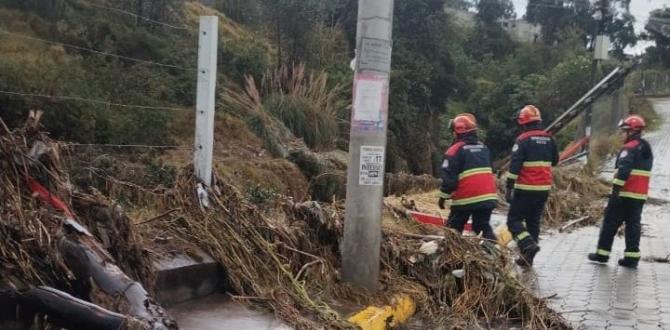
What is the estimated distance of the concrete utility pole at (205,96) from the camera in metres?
5.29

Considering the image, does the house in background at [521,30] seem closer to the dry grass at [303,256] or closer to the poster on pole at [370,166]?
the dry grass at [303,256]

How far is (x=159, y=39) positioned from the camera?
13.9 m

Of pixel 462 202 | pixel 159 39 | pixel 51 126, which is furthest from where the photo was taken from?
pixel 159 39

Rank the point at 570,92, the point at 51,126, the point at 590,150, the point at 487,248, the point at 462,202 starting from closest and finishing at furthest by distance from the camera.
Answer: the point at 487,248
the point at 462,202
the point at 51,126
the point at 590,150
the point at 570,92

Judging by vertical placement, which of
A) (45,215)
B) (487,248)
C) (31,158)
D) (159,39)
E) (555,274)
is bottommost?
(555,274)

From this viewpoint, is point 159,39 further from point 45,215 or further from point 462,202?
point 45,215

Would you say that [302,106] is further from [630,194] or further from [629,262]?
[629,262]

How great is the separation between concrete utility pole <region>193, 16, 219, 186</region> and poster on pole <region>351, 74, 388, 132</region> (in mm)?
1007

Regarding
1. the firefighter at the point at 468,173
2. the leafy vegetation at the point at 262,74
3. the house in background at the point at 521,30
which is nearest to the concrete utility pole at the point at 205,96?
the leafy vegetation at the point at 262,74

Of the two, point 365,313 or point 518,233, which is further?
point 518,233

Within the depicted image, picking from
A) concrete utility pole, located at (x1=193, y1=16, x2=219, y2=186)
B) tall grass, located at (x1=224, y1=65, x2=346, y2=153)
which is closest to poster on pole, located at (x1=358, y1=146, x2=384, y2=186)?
concrete utility pole, located at (x1=193, y1=16, x2=219, y2=186)

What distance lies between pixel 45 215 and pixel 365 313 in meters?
2.21

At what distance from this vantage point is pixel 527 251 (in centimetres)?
785

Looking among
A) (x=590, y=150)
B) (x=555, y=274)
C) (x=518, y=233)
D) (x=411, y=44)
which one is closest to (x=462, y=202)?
(x=518, y=233)
